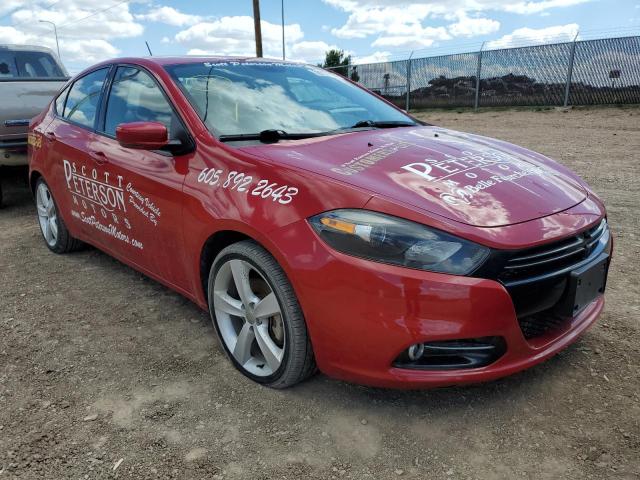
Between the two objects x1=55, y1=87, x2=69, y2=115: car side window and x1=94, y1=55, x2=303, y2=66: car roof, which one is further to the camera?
x1=55, y1=87, x2=69, y2=115: car side window

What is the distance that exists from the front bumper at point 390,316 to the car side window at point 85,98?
2184mm

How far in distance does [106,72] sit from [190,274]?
5.66 feet

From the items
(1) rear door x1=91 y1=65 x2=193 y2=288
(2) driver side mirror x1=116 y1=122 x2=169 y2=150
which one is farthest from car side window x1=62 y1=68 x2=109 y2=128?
(2) driver side mirror x1=116 y1=122 x2=169 y2=150

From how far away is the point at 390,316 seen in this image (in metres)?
1.90

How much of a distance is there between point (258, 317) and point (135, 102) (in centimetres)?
163

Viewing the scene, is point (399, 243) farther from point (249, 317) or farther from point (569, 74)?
point (569, 74)

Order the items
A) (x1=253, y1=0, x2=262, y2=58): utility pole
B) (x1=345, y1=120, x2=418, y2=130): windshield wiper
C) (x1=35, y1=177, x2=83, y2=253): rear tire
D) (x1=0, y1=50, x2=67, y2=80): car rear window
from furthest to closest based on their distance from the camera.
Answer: (x1=253, y1=0, x2=262, y2=58): utility pole < (x1=0, y1=50, x2=67, y2=80): car rear window < (x1=35, y1=177, x2=83, y2=253): rear tire < (x1=345, y1=120, x2=418, y2=130): windshield wiper

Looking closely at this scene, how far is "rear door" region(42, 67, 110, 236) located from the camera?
3318 millimetres

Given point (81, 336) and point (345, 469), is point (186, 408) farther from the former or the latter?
point (81, 336)

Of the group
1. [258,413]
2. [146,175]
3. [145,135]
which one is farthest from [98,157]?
[258,413]

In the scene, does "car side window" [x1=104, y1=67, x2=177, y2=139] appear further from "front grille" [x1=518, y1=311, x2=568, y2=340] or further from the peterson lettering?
"front grille" [x1=518, y1=311, x2=568, y2=340]

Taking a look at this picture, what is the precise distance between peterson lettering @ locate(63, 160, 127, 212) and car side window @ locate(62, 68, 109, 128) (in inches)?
13.1

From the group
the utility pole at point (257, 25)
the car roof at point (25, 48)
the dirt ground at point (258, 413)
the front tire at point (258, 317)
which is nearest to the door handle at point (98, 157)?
the dirt ground at point (258, 413)

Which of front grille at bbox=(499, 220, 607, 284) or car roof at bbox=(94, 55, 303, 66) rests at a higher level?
car roof at bbox=(94, 55, 303, 66)
